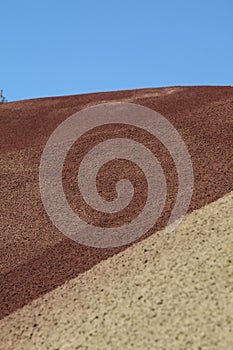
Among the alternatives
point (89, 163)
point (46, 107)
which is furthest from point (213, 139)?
point (46, 107)

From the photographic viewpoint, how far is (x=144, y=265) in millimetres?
13664

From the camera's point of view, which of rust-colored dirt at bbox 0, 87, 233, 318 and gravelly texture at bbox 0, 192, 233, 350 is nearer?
gravelly texture at bbox 0, 192, 233, 350

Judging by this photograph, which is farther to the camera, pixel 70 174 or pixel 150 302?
pixel 70 174

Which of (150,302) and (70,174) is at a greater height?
(70,174)

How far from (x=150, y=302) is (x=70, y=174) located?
8296 mm

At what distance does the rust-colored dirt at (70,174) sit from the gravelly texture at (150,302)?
33.8 inches

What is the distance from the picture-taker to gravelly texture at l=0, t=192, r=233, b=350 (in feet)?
36.1

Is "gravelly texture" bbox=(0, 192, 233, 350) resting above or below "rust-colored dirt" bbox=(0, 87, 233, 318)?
below

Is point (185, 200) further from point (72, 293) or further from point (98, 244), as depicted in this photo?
point (72, 293)

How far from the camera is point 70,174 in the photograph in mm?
19719

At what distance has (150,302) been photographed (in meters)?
12.0

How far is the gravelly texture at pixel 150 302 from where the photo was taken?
11.0 metres

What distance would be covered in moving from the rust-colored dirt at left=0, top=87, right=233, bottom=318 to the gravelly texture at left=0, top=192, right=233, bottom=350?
2.82 ft

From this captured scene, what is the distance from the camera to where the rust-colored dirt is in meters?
15.3
